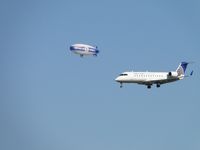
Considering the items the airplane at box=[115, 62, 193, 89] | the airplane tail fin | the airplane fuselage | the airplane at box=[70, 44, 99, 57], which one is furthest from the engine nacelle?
the airplane at box=[70, 44, 99, 57]

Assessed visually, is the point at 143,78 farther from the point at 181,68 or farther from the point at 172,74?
the point at 181,68

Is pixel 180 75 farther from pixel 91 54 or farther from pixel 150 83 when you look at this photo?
pixel 91 54

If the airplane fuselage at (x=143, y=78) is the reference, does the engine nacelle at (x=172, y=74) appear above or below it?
above

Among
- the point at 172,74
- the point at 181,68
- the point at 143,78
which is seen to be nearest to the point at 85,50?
the point at 143,78

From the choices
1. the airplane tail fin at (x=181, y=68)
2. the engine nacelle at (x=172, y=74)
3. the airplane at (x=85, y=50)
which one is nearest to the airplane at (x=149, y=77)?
the engine nacelle at (x=172, y=74)

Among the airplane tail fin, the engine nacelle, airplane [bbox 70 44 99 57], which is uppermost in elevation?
airplane [bbox 70 44 99 57]

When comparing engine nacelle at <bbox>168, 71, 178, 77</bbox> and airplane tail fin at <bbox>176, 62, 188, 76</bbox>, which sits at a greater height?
airplane tail fin at <bbox>176, 62, 188, 76</bbox>

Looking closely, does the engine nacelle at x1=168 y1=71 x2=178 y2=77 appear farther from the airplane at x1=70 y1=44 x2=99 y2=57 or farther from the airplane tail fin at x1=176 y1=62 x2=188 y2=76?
the airplane at x1=70 y1=44 x2=99 y2=57

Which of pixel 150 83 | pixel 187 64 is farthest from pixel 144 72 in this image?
pixel 187 64

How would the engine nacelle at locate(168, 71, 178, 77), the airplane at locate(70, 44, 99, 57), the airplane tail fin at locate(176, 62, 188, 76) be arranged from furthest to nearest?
the airplane at locate(70, 44, 99, 57), the airplane tail fin at locate(176, 62, 188, 76), the engine nacelle at locate(168, 71, 178, 77)

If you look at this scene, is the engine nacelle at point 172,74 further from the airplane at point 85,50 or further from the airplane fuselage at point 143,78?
the airplane at point 85,50

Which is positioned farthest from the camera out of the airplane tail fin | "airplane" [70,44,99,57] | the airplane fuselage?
"airplane" [70,44,99,57]

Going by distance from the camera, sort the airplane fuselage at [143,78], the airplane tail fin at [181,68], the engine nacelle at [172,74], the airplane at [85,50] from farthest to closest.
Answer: the airplane at [85,50], the airplane tail fin at [181,68], the engine nacelle at [172,74], the airplane fuselage at [143,78]

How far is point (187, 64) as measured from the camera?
525 ft
